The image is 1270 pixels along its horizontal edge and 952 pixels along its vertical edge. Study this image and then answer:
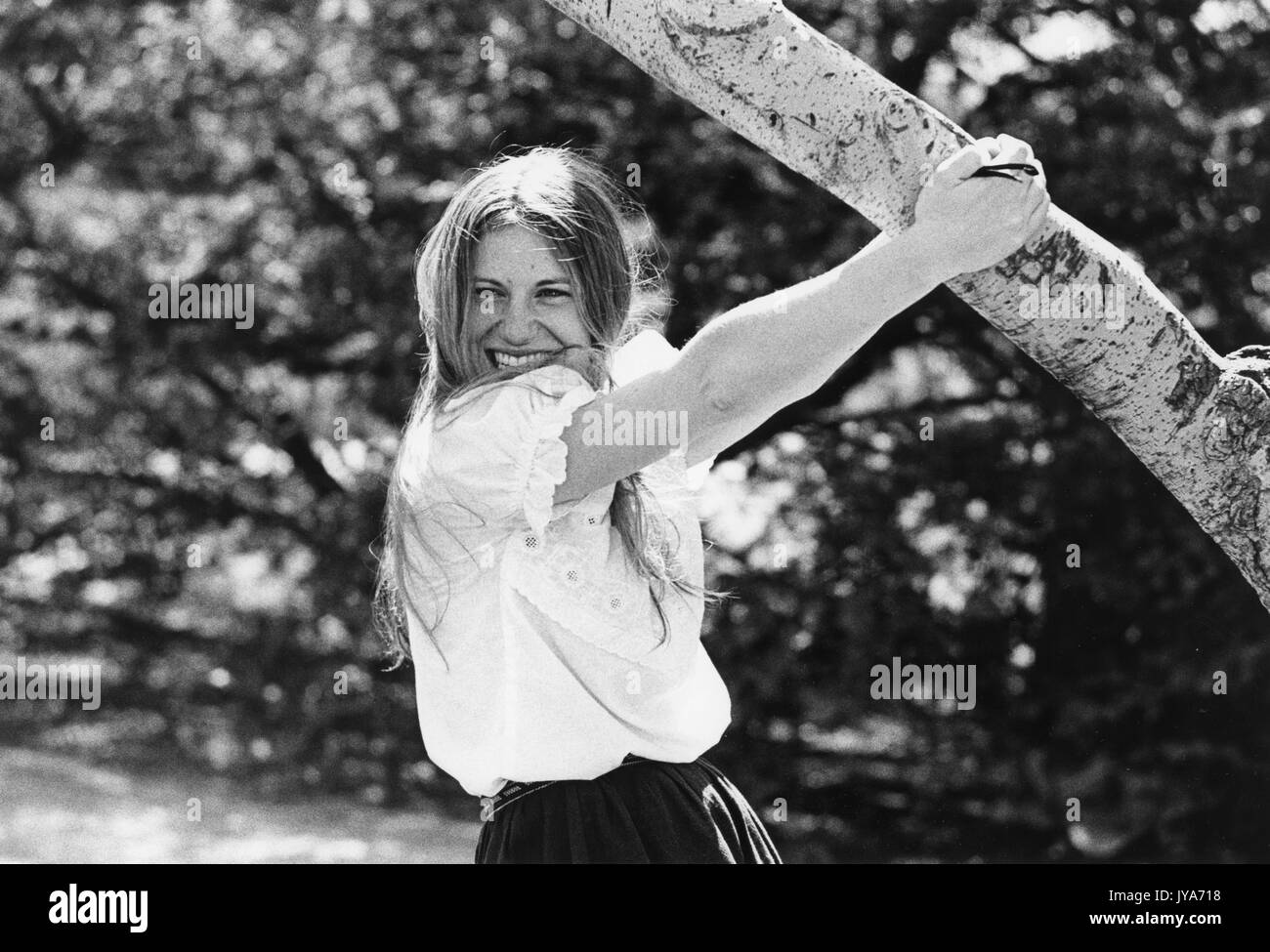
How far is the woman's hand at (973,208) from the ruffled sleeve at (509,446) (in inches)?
13.6

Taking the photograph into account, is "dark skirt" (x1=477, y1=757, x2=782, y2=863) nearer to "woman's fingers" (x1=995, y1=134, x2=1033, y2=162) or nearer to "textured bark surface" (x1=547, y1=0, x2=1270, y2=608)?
"textured bark surface" (x1=547, y1=0, x2=1270, y2=608)

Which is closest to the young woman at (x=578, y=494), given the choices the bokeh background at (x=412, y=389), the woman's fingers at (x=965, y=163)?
the woman's fingers at (x=965, y=163)

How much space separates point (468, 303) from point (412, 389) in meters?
2.13

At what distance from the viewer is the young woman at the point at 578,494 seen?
1.33 m

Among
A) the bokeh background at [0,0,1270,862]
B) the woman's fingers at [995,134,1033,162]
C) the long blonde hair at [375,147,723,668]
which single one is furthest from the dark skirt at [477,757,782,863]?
the bokeh background at [0,0,1270,862]

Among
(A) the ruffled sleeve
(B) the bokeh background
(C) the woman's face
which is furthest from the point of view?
(B) the bokeh background

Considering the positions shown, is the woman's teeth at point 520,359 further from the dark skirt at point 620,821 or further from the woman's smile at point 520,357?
the dark skirt at point 620,821

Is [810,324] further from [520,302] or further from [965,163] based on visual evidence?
[520,302]

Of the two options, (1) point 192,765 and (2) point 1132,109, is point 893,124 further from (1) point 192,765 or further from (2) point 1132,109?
(1) point 192,765

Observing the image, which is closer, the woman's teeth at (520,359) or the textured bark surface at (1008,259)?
the textured bark surface at (1008,259)

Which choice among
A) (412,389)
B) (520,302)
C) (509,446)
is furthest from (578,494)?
(412,389)

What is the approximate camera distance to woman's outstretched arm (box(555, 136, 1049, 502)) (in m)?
1.29

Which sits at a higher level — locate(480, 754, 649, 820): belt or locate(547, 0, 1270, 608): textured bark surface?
locate(547, 0, 1270, 608): textured bark surface

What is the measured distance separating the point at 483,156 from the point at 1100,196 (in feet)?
4.39
